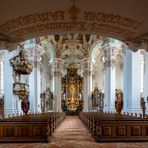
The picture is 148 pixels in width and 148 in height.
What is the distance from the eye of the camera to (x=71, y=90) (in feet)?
108

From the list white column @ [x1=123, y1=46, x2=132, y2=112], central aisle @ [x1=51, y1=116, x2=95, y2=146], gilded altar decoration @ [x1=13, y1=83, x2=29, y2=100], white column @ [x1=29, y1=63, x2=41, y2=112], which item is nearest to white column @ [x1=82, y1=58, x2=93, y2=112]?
white column @ [x1=29, y1=63, x2=41, y2=112]

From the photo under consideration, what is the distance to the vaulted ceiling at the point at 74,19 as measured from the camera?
788cm

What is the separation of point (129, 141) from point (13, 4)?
4.97 meters

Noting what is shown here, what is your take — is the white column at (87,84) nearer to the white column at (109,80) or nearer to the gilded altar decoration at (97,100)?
the gilded altar decoration at (97,100)

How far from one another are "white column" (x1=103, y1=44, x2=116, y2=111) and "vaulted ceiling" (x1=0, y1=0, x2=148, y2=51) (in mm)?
10664

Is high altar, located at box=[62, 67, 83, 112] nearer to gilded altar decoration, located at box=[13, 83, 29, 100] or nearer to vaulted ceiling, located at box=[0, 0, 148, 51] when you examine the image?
gilded altar decoration, located at box=[13, 83, 29, 100]

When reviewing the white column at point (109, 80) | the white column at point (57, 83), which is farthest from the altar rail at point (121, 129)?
the white column at point (57, 83)

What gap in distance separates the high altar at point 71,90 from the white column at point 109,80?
9879mm

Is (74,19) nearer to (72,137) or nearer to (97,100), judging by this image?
(72,137)

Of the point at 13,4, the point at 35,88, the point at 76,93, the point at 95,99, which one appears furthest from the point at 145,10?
the point at 76,93

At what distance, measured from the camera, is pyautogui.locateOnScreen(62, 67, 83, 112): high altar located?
3259 centimetres

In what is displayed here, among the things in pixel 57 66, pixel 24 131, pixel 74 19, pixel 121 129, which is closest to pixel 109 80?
pixel 57 66

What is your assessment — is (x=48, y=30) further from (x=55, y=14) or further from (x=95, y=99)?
(x=95, y=99)

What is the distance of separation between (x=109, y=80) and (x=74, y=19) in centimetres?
1314
